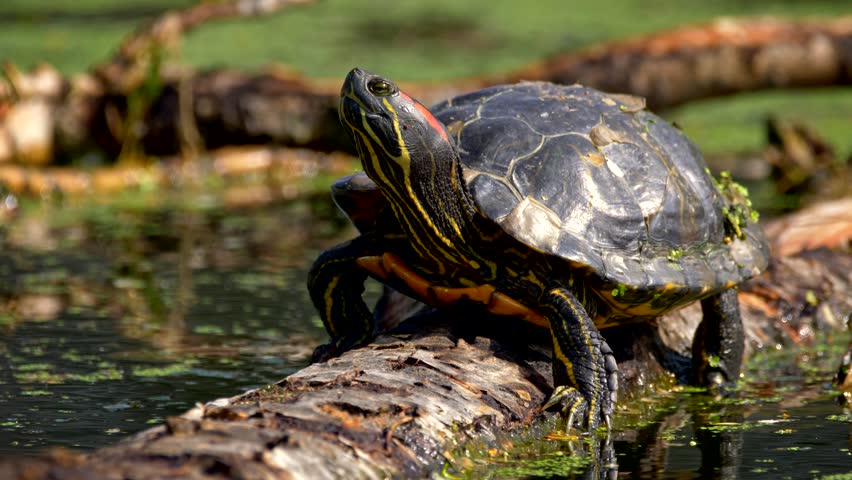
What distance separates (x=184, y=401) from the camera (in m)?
4.25

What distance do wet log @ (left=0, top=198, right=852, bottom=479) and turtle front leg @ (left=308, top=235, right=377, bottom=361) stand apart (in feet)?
1.07

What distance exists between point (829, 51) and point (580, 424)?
8885 millimetres

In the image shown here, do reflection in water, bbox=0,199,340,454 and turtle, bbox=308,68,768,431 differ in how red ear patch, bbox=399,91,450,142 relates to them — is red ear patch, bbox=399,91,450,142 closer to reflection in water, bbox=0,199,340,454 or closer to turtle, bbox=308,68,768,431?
turtle, bbox=308,68,768,431

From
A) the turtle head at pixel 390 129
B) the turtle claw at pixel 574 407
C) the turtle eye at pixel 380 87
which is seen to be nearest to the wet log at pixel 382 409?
the turtle claw at pixel 574 407

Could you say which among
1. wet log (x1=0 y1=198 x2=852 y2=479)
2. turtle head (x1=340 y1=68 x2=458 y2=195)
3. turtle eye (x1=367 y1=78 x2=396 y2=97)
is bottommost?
wet log (x1=0 y1=198 x2=852 y2=479)

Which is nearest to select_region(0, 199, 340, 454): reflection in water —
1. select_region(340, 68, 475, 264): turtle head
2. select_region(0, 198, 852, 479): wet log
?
select_region(0, 198, 852, 479): wet log

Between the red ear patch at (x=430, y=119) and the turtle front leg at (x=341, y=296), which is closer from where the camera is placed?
the red ear patch at (x=430, y=119)

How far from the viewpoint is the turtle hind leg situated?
177 inches

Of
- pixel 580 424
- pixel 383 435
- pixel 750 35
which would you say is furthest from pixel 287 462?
pixel 750 35

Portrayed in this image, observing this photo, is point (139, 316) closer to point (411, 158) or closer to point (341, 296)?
point (341, 296)

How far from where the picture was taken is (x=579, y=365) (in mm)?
3758

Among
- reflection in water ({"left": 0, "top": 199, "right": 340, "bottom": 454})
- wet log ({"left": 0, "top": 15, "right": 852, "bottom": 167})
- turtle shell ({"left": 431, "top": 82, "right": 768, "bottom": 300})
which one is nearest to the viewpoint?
turtle shell ({"left": 431, "top": 82, "right": 768, "bottom": 300})

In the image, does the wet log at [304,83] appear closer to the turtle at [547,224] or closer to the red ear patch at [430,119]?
Result: the turtle at [547,224]

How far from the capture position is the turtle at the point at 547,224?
3840 millimetres
